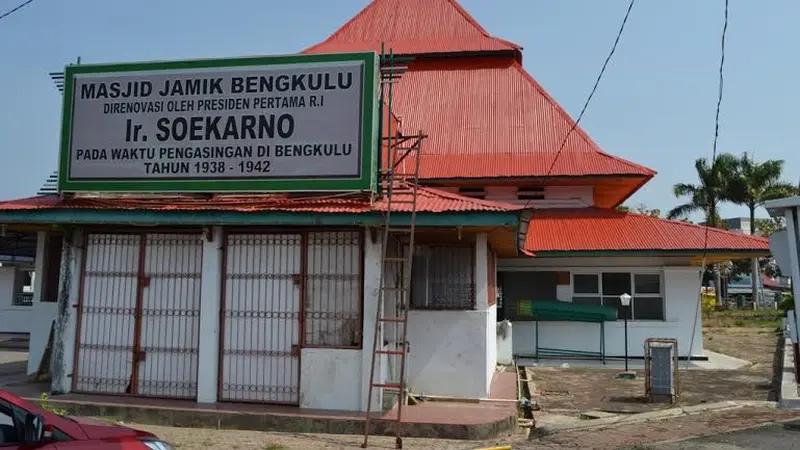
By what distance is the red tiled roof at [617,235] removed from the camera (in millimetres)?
17339

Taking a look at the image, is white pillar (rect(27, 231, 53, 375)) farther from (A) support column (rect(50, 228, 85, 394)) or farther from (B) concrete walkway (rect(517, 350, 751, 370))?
(B) concrete walkway (rect(517, 350, 751, 370))

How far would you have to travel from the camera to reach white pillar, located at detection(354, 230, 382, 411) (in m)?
9.36

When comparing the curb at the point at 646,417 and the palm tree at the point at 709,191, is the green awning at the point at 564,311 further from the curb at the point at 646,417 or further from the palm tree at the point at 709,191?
the palm tree at the point at 709,191

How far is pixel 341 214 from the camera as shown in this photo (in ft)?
30.2

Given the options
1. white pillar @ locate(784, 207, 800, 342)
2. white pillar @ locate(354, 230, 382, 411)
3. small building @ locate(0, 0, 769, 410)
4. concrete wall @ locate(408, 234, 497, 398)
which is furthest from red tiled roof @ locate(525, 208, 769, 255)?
white pillar @ locate(354, 230, 382, 411)

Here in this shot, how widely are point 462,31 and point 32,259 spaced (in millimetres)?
18006

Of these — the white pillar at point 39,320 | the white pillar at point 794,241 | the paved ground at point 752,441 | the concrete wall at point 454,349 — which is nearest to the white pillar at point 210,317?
the concrete wall at point 454,349

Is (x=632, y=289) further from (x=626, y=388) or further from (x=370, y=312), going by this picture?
(x=370, y=312)

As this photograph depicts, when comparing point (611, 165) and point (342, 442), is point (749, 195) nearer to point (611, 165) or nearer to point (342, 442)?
point (611, 165)

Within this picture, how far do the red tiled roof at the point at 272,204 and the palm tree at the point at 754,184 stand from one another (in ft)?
151

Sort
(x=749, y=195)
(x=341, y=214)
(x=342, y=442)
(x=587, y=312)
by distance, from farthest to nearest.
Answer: (x=749, y=195) < (x=587, y=312) < (x=341, y=214) < (x=342, y=442)

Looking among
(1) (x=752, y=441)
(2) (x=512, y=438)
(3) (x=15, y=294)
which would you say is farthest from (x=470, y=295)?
(3) (x=15, y=294)

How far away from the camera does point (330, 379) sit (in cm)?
953

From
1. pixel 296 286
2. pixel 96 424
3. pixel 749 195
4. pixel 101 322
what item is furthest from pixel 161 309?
pixel 749 195
